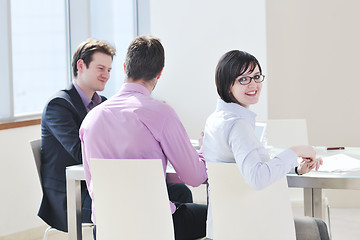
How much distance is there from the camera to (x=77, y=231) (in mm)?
2896

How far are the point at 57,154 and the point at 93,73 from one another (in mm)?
530

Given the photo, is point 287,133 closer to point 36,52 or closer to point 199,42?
point 199,42

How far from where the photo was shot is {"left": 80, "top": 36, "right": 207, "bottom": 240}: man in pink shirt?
2.35 meters

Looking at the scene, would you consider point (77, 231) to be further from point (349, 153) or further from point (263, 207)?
point (349, 153)

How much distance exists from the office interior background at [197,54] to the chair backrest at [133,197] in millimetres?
2060

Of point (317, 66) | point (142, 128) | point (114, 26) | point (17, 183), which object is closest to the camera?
point (142, 128)

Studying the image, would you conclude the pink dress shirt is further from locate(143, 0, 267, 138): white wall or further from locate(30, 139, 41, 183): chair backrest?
locate(143, 0, 267, 138): white wall

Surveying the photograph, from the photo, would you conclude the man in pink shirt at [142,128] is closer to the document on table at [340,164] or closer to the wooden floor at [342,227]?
the document on table at [340,164]

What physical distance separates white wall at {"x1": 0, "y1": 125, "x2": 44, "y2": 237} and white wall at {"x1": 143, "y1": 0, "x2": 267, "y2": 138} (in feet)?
5.11

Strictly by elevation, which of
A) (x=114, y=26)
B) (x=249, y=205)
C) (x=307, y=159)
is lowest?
(x=249, y=205)

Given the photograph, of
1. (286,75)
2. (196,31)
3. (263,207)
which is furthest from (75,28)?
(263,207)

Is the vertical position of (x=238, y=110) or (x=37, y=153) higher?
(x=238, y=110)

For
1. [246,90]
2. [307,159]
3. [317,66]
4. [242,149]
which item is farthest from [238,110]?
[317,66]

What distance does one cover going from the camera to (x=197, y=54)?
538 centimetres
